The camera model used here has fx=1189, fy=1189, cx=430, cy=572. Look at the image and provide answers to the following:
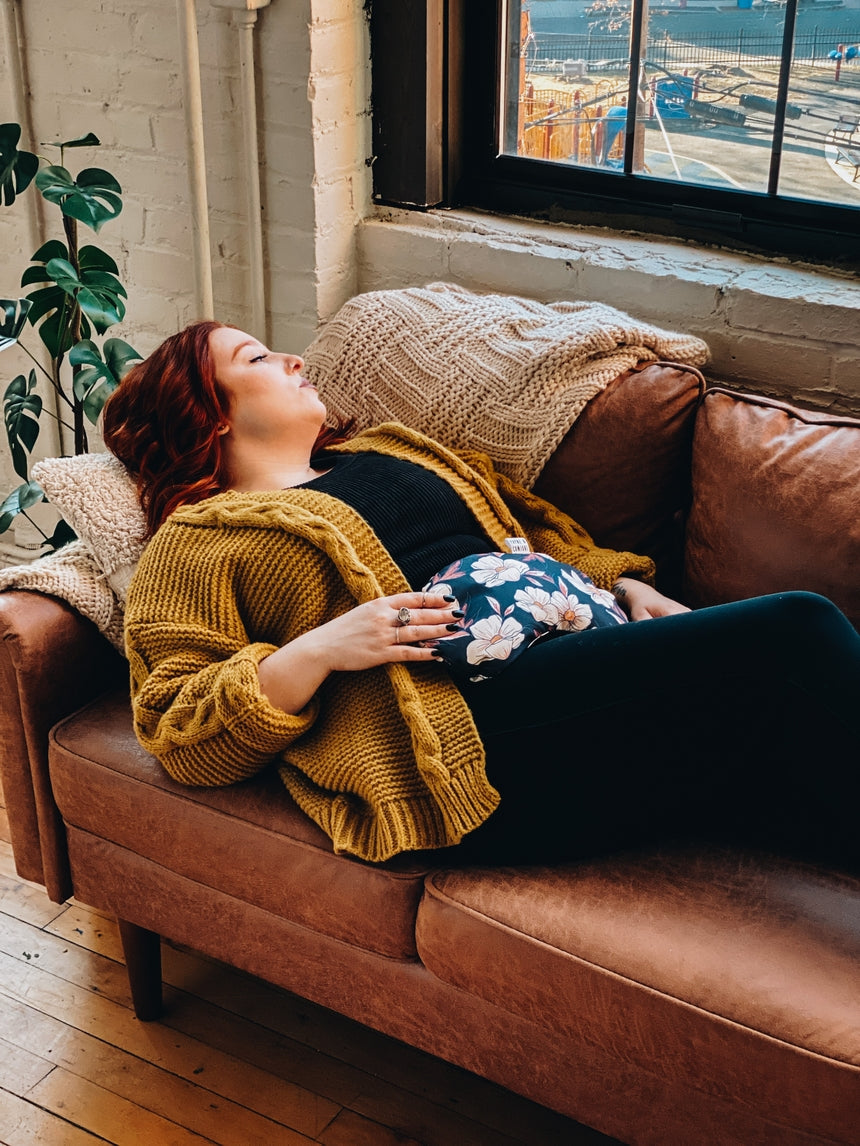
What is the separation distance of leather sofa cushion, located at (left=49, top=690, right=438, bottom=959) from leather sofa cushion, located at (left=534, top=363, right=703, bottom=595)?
2.02ft

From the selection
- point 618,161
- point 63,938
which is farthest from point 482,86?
point 63,938

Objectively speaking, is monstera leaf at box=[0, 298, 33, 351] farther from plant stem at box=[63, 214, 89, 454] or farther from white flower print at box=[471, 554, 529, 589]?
white flower print at box=[471, 554, 529, 589]

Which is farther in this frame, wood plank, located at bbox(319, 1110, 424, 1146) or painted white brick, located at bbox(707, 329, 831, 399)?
painted white brick, located at bbox(707, 329, 831, 399)

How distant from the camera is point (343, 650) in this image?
1420 millimetres

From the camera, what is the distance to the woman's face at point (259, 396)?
5.61ft

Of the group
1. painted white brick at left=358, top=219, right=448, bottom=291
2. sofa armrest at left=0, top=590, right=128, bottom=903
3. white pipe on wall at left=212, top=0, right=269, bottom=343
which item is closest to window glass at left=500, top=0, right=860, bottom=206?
painted white brick at left=358, top=219, right=448, bottom=291

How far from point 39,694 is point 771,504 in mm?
1038

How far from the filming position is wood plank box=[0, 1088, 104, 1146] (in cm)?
156

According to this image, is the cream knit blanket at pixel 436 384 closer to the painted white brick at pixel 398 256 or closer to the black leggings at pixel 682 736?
the painted white brick at pixel 398 256

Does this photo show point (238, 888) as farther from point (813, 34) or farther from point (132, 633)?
point (813, 34)

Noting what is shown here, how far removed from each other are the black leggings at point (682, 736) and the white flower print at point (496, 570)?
0.10 metres

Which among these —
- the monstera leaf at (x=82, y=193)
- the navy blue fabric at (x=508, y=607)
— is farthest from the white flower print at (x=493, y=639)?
the monstera leaf at (x=82, y=193)

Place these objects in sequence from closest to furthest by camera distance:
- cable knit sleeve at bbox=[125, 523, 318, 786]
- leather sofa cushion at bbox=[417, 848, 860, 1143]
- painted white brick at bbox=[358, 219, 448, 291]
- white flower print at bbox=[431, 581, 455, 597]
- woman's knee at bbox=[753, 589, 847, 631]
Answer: leather sofa cushion at bbox=[417, 848, 860, 1143] → woman's knee at bbox=[753, 589, 847, 631] → cable knit sleeve at bbox=[125, 523, 318, 786] → white flower print at bbox=[431, 581, 455, 597] → painted white brick at bbox=[358, 219, 448, 291]

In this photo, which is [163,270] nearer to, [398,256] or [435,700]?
[398,256]
